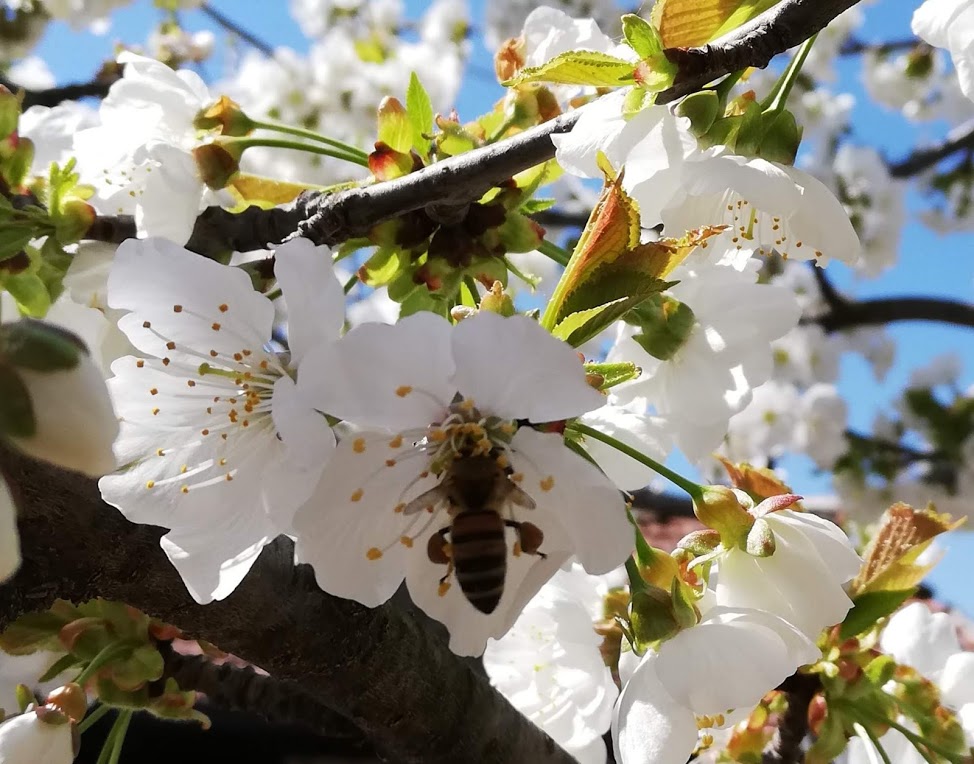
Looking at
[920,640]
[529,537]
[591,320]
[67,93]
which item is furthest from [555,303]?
[67,93]

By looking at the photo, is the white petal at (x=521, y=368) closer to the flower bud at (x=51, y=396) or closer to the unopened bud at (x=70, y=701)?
the flower bud at (x=51, y=396)

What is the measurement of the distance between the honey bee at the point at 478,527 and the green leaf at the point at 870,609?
42cm

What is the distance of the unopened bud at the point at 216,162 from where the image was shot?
807 millimetres

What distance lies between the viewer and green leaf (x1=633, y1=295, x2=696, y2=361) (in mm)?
731

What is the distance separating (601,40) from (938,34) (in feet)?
1.31

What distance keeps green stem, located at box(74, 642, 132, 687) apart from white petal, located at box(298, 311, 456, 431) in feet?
1.33

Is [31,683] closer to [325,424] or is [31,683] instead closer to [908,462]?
[325,424]

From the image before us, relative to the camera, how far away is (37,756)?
63 cm

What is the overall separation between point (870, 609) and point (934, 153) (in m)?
2.77

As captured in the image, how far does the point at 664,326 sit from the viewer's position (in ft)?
2.42

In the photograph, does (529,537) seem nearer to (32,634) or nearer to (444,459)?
(444,459)

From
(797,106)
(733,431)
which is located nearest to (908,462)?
(733,431)

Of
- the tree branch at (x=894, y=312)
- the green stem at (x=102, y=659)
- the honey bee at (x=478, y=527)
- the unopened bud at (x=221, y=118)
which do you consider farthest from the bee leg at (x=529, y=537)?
the tree branch at (x=894, y=312)

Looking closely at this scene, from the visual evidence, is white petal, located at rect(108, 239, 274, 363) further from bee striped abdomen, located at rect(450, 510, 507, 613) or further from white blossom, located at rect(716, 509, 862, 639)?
white blossom, located at rect(716, 509, 862, 639)
